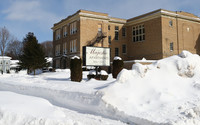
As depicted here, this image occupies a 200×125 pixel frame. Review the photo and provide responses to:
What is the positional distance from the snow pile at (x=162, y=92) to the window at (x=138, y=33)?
92.4 feet

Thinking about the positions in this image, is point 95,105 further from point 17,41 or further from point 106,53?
point 17,41

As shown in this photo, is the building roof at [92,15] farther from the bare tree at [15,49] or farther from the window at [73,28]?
the bare tree at [15,49]

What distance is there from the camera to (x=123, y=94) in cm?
763

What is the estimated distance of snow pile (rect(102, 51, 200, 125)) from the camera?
5.91 m

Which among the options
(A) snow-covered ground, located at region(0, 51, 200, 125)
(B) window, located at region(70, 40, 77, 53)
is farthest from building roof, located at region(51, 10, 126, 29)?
(A) snow-covered ground, located at region(0, 51, 200, 125)

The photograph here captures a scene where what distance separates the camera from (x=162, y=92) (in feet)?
24.8

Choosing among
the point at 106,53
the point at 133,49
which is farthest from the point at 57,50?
the point at 106,53

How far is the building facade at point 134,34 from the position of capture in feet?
112

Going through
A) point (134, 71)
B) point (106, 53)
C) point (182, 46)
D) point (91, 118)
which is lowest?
point (91, 118)

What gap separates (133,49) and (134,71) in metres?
30.7

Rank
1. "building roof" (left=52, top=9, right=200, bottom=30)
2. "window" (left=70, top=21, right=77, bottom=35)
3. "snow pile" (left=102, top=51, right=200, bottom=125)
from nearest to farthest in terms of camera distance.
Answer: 1. "snow pile" (left=102, top=51, right=200, bottom=125)
2. "building roof" (left=52, top=9, right=200, bottom=30)
3. "window" (left=70, top=21, right=77, bottom=35)

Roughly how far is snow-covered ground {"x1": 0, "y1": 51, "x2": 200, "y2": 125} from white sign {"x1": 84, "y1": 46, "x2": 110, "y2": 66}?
7.72m

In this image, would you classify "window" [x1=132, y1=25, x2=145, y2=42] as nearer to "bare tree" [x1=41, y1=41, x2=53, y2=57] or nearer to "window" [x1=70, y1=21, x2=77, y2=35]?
"window" [x1=70, y1=21, x2=77, y2=35]

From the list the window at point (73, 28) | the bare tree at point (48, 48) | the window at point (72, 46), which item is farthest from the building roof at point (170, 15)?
the bare tree at point (48, 48)
